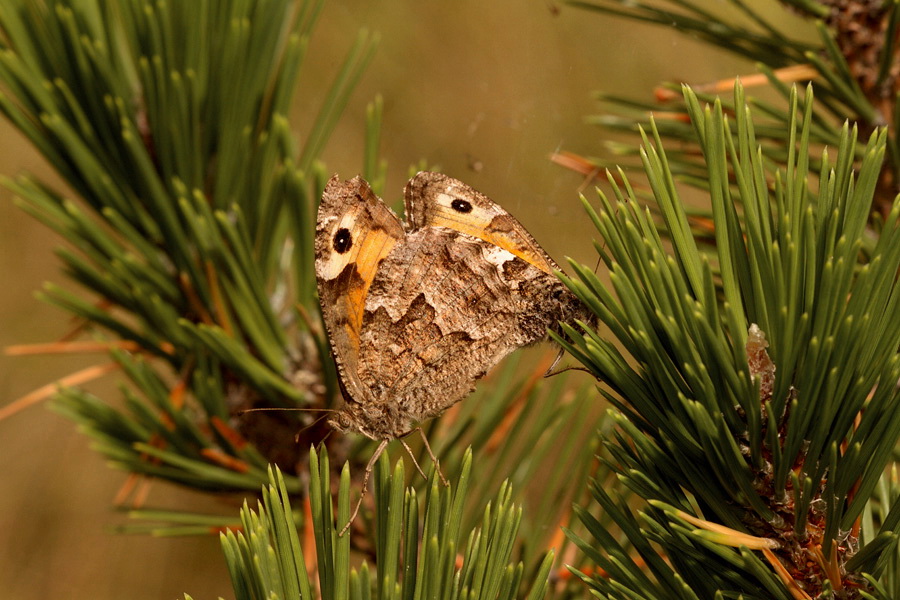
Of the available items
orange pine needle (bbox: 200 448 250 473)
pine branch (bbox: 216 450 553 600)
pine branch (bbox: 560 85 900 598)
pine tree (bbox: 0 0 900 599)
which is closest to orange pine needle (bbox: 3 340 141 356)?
pine tree (bbox: 0 0 900 599)

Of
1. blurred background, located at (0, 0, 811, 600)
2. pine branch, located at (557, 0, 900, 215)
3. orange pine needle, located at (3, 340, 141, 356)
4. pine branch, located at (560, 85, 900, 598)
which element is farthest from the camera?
blurred background, located at (0, 0, 811, 600)

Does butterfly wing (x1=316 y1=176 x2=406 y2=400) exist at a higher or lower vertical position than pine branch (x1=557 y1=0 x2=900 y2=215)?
lower

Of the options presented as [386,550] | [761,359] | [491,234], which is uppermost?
[491,234]

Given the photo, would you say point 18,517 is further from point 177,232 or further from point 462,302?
point 462,302

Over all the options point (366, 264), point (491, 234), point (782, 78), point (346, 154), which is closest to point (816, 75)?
point (782, 78)

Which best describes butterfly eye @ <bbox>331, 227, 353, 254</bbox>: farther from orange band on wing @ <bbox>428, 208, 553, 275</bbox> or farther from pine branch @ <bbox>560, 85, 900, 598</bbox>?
pine branch @ <bbox>560, 85, 900, 598</bbox>

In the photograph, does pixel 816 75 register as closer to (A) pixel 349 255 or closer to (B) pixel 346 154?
(A) pixel 349 255

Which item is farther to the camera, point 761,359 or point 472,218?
point 472,218

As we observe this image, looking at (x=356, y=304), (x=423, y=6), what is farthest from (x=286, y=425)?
(x=423, y=6)
